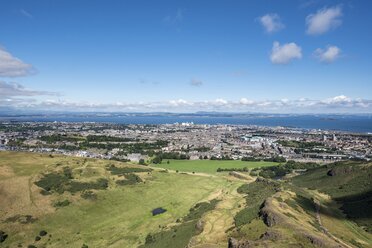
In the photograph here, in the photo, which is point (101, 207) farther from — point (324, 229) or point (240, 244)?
point (324, 229)

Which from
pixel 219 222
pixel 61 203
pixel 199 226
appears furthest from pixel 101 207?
pixel 219 222

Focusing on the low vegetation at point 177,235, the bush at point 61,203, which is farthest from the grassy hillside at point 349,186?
the bush at point 61,203

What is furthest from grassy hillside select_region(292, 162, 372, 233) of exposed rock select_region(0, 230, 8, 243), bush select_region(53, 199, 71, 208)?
exposed rock select_region(0, 230, 8, 243)

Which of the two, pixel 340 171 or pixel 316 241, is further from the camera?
pixel 340 171

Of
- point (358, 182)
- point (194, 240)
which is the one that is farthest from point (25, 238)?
point (358, 182)

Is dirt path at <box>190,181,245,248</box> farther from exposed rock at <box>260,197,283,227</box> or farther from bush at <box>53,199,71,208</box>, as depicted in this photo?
bush at <box>53,199,71,208</box>

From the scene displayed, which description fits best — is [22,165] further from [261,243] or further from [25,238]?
[261,243]

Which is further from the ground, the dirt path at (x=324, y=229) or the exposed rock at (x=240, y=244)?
the exposed rock at (x=240, y=244)

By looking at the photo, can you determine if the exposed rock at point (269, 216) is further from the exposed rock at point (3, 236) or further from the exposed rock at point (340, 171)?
the exposed rock at point (340, 171)
